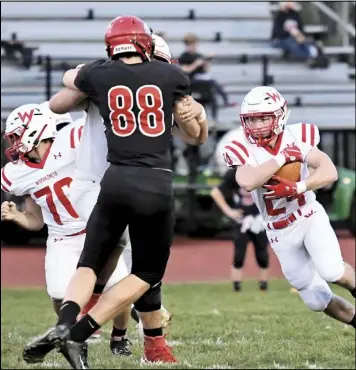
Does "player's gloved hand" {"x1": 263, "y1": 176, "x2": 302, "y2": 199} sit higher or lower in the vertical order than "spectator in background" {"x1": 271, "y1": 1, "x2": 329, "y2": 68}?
lower

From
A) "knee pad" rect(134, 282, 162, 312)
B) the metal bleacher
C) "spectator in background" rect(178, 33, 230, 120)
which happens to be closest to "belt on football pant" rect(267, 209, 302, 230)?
"knee pad" rect(134, 282, 162, 312)

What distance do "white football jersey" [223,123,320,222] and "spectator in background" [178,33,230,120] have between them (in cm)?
933

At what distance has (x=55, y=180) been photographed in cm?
655

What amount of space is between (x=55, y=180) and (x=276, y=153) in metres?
1.34

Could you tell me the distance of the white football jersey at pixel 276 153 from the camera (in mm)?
6281

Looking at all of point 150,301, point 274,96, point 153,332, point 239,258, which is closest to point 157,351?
point 153,332

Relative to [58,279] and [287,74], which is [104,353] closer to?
[58,279]

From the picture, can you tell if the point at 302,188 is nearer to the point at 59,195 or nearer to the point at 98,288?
the point at 98,288

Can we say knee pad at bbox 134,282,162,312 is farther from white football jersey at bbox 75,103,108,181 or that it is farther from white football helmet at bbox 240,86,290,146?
white football helmet at bbox 240,86,290,146

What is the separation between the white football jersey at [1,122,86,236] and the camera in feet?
21.5

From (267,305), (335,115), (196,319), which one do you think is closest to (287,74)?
(335,115)

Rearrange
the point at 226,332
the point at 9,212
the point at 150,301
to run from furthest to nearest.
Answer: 1. the point at 226,332
2. the point at 9,212
3. the point at 150,301

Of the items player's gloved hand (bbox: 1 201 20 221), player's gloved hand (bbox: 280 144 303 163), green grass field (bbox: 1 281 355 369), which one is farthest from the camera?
player's gloved hand (bbox: 1 201 20 221)

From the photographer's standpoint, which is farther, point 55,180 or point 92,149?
point 55,180
